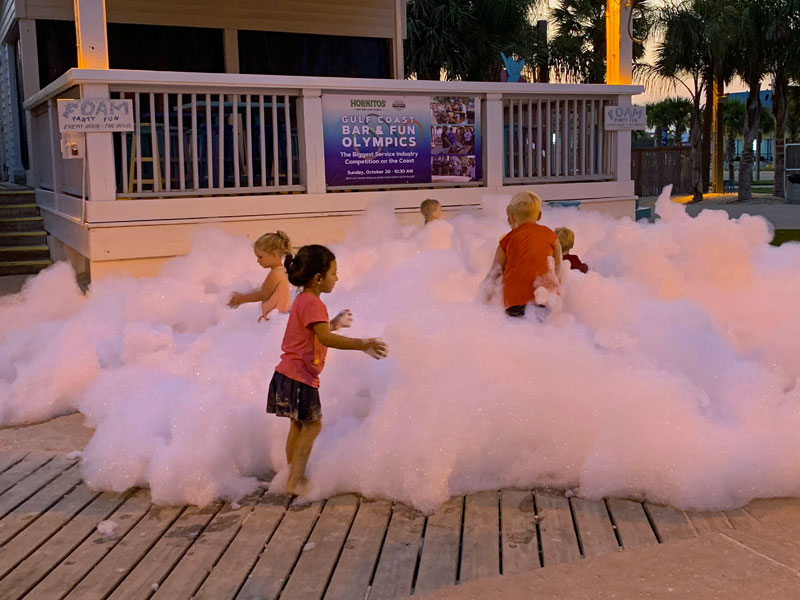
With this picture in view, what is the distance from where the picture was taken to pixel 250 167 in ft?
29.6

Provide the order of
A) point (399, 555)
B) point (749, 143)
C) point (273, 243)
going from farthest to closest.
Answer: point (749, 143) → point (273, 243) → point (399, 555)

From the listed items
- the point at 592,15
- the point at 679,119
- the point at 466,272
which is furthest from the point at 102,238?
the point at 679,119

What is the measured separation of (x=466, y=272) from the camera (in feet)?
24.9

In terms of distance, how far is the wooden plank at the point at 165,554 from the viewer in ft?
11.7

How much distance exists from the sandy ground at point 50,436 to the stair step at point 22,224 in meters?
6.92

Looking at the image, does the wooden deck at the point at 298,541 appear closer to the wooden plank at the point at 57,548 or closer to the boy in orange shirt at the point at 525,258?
the wooden plank at the point at 57,548

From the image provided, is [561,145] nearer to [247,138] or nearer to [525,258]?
[247,138]

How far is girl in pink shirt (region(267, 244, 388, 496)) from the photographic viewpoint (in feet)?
14.5

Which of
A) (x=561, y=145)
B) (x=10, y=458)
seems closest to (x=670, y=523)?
(x=10, y=458)

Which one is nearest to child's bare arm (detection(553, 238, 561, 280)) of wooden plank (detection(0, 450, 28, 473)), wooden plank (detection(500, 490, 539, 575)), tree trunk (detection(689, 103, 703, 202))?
wooden plank (detection(500, 490, 539, 575))

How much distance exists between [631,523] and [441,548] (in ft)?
2.82

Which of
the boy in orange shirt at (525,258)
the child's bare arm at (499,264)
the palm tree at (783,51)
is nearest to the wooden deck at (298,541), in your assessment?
the boy in orange shirt at (525,258)

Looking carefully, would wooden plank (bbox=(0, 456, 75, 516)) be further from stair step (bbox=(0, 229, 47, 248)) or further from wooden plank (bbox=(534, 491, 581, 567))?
stair step (bbox=(0, 229, 47, 248))

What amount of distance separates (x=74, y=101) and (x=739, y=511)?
20.7ft
